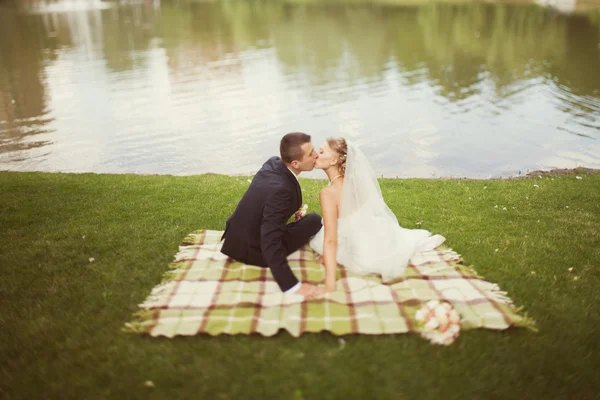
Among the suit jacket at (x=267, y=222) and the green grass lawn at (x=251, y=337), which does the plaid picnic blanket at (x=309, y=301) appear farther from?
the suit jacket at (x=267, y=222)

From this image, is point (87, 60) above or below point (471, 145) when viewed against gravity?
above

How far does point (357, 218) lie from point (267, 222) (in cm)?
150

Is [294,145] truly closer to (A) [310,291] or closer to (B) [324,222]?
(B) [324,222]

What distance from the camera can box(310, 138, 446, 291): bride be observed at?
6496mm

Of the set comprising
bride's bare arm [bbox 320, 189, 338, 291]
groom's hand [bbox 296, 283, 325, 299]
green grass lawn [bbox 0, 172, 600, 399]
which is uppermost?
bride's bare arm [bbox 320, 189, 338, 291]

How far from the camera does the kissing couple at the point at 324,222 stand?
20.1 feet

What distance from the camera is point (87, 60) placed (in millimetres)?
32938

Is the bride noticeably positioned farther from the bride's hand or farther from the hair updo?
the bride's hand

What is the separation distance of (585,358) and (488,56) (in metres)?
29.6

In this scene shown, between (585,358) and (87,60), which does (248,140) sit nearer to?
(585,358)

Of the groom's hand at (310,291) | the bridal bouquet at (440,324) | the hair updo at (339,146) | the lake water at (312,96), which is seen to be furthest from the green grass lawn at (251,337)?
the lake water at (312,96)

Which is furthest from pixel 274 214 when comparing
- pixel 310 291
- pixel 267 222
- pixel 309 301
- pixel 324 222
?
pixel 309 301

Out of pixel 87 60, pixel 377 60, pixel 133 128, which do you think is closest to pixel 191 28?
pixel 87 60

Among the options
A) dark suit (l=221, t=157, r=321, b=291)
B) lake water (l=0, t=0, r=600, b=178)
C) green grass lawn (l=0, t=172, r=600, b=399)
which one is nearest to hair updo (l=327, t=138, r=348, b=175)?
dark suit (l=221, t=157, r=321, b=291)
